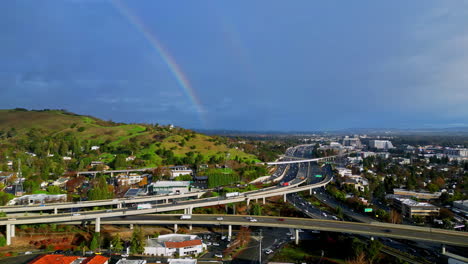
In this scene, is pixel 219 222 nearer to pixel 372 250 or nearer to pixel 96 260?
pixel 96 260

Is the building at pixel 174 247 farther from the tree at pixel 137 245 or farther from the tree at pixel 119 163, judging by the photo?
the tree at pixel 119 163

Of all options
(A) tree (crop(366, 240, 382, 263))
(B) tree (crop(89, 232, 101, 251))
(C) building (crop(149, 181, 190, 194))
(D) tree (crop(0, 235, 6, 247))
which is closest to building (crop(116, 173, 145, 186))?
(C) building (crop(149, 181, 190, 194))

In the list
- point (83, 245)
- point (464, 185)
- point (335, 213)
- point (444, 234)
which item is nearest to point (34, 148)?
point (83, 245)

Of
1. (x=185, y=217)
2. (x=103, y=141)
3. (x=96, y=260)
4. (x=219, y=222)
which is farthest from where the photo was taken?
(x=103, y=141)

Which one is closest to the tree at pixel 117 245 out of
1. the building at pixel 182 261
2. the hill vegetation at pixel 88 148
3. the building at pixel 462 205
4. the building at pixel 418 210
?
the building at pixel 182 261

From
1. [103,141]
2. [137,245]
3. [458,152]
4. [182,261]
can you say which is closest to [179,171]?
[137,245]
